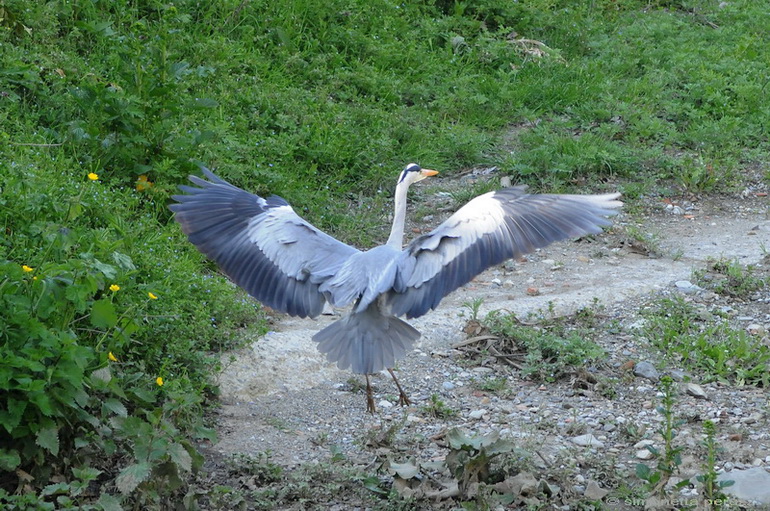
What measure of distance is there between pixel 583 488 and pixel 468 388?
1235 mm

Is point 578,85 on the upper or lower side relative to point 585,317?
upper

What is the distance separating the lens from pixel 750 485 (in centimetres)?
427

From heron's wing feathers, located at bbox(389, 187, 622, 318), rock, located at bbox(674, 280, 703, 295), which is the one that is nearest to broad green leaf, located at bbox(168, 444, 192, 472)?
heron's wing feathers, located at bbox(389, 187, 622, 318)

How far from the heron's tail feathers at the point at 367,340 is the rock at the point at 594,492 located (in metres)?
1.07

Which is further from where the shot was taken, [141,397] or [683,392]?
[683,392]

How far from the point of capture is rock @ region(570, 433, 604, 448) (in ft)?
15.9

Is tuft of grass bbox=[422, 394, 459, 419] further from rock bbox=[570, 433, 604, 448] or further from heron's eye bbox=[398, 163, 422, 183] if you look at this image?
heron's eye bbox=[398, 163, 422, 183]

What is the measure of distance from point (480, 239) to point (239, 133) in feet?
11.7

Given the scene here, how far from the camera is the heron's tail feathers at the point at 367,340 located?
4.78m

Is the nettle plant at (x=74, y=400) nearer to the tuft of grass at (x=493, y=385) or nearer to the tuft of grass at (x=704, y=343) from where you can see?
the tuft of grass at (x=493, y=385)

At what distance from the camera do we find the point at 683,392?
535cm

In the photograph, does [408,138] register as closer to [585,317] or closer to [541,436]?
[585,317]

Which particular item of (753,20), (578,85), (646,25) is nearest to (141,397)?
(578,85)

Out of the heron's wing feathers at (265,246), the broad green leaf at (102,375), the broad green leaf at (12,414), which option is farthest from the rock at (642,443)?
the broad green leaf at (12,414)
